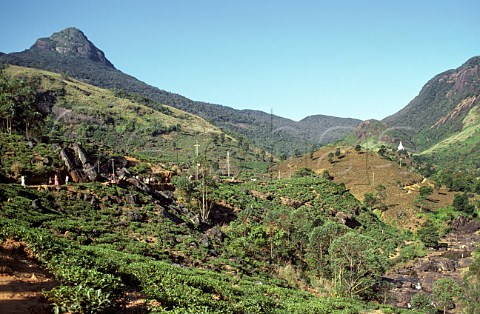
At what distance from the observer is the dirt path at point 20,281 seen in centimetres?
779

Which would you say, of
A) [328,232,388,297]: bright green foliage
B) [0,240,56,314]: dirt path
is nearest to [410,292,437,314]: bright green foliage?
[328,232,388,297]: bright green foliage

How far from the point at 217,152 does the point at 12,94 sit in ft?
274

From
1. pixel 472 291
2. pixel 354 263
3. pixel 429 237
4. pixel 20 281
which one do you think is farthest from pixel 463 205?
pixel 20 281

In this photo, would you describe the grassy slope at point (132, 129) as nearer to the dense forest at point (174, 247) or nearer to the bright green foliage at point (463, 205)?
the bright green foliage at point (463, 205)

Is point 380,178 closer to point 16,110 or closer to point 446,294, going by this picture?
point 446,294

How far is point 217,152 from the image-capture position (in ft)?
419

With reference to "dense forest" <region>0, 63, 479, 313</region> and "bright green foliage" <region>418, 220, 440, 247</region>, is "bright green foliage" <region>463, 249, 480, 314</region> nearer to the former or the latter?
"dense forest" <region>0, 63, 479, 313</region>

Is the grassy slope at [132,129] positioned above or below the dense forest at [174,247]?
above

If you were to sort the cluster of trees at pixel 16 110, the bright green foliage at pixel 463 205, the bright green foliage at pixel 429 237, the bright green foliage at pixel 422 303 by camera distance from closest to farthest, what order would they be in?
the bright green foliage at pixel 422 303, the cluster of trees at pixel 16 110, the bright green foliage at pixel 429 237, the bright green foliage at pixel 463 205

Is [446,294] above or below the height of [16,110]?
below

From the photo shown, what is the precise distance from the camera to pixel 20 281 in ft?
30.3

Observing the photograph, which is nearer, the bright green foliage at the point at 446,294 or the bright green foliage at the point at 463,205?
the bright green foliage at the point at 446,294

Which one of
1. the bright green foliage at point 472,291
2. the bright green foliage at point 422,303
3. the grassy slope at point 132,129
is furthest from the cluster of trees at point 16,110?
the bright green foliage at point 472,291

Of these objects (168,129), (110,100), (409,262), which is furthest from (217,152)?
(409,262)
